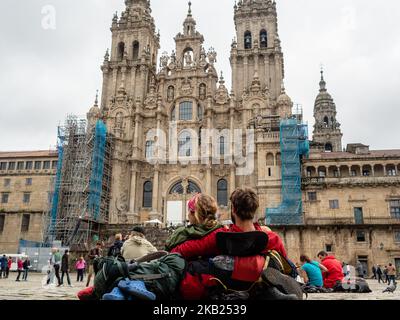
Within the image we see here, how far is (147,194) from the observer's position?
45.9m

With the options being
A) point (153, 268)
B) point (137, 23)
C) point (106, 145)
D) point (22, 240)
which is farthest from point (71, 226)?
point (153, 268)

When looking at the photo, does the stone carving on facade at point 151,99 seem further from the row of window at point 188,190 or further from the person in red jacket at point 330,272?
the person in red jacket at point 330,272

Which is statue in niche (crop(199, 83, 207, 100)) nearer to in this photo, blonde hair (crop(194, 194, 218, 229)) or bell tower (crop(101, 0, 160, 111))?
bell tower (crop(101, 0, 160, 111))

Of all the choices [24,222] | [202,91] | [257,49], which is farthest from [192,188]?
[24,222]

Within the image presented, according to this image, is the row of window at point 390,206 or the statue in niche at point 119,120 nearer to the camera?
the row of window at point 390,206

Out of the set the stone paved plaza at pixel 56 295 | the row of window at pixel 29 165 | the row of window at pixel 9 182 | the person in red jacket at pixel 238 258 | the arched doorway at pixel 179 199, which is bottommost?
the stone paved plaza at pixel 56 295

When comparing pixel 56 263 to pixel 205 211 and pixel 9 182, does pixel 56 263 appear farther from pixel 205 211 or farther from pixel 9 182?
pixel 9 182

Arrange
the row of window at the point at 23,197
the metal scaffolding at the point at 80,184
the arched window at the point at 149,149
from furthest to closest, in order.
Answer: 1. the arched window at the point at 149,149
2. the row of window at the point at 23,197
3. the metal scaffolding at the point at 80,184

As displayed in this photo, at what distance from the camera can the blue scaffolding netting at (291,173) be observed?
37.5 metres

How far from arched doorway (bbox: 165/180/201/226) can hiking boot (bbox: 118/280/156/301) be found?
38.7 m

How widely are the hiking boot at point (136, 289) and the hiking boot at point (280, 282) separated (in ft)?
4.51

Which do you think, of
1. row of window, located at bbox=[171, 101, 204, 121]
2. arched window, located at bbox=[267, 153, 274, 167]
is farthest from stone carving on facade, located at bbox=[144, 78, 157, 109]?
arched window, located at bbox=[267, 153, 274, 167]

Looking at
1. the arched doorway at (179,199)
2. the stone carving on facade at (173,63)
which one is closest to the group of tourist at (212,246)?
the arched doorway at (179,199)

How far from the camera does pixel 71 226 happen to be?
38.4 m
